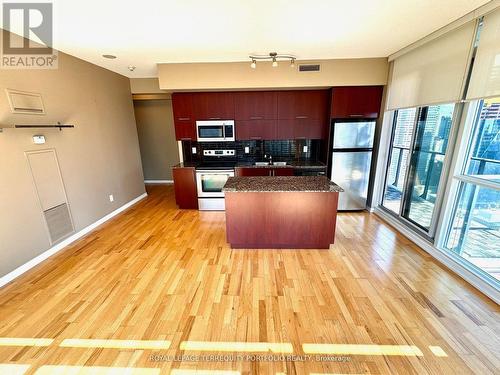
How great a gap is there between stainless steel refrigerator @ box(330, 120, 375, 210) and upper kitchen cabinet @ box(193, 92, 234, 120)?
6.36 ft

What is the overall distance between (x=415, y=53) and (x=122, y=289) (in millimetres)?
4621

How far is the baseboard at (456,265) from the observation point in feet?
6.52

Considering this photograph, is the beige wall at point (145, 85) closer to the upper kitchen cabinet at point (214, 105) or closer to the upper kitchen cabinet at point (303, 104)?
the upper kitchen cabinet at point (214, 105)

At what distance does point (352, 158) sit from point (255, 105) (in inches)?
79.5

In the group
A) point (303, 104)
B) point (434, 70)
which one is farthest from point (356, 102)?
point (434, 70)

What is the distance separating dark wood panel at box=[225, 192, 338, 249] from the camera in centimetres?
261

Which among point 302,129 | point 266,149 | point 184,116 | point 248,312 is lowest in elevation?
point 248,312

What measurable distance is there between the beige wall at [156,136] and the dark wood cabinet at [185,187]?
2.15 meters

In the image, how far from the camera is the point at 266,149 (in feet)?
14.5

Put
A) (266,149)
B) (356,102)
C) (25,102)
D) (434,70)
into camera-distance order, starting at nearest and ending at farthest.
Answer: (25,102), (434,70), (356,102), (266,149)

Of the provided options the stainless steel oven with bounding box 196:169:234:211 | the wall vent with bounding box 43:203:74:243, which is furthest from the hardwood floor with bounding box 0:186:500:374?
the stainless steel oven with bounding box 196:169:234:211

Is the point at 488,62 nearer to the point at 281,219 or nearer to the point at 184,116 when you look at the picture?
the point at 281,219

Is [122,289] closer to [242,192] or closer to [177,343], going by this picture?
[177,343]

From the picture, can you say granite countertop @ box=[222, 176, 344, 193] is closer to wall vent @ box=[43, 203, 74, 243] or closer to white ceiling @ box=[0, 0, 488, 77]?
white ceiling @ box=[0, 0, 488, 77]
